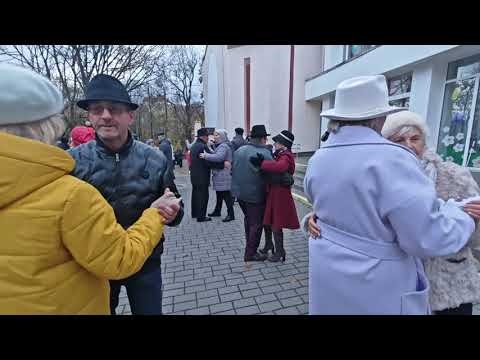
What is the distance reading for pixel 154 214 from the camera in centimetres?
126

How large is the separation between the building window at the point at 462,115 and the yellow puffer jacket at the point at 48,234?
7.70 metres

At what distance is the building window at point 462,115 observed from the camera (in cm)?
605

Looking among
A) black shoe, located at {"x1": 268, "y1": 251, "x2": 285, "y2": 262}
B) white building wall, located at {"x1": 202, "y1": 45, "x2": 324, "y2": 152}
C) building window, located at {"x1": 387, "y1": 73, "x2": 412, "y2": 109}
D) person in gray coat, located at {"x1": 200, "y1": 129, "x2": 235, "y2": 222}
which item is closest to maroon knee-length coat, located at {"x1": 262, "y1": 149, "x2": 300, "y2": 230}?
black shoe, located at {"x1": 268, "y1": 251, "x2": 285, "y2": 262}

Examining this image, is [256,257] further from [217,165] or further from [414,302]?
[414,302]

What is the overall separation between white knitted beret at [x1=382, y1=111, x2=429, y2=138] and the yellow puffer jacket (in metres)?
1.60

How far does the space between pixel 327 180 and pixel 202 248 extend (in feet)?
12.0

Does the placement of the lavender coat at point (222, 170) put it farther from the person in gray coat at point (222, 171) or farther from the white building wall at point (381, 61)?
the white building wall at point (381, 61)

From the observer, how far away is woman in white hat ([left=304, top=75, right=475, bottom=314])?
1084 mm

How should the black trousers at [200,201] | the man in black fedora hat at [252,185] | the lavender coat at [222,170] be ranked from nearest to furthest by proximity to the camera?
the man in black fedora hat at [252,185]
the lavender coat at [222,170]
the black trousers at [200,201]

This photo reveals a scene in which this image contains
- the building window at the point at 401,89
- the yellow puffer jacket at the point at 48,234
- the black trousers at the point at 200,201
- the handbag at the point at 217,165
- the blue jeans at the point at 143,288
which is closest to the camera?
the yellow puffer jacket at the point at 48,234

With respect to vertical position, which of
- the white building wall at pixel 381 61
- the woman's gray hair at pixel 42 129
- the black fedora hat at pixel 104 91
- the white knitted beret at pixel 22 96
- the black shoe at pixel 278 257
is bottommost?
the black shoe at pixel 278 257

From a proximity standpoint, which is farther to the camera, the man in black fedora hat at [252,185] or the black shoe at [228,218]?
the black shoe at [228,218]

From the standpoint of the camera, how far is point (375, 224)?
1166mm

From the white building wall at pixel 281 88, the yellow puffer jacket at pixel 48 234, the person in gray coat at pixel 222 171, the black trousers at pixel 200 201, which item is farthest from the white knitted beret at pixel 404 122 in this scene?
the white building wall at pixel 281 88
